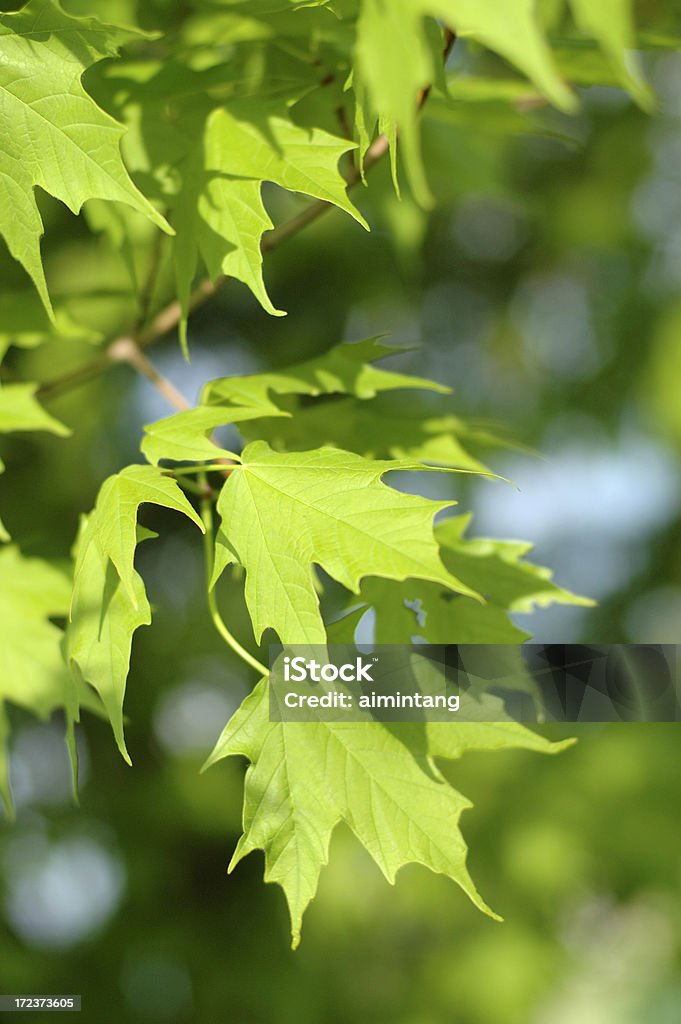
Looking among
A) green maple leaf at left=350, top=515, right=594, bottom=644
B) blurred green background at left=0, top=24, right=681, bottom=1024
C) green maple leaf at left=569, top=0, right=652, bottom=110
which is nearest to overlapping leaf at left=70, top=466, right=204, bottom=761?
green maple leaf at left=350, top=515, right=594, bottom=644

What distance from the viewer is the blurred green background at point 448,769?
221 cm

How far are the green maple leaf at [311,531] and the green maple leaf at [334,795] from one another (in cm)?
11

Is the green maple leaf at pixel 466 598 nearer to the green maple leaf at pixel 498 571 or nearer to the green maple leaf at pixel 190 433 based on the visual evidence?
the green maple leaf at pixel 498 571

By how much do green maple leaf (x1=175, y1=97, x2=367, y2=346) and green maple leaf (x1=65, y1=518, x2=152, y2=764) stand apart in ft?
0.88

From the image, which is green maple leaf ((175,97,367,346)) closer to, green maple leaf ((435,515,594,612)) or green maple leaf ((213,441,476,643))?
green maple leaf ((213,441,476,643))

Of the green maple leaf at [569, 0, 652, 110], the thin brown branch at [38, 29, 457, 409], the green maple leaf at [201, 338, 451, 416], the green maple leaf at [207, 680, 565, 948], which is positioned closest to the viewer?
the green maple leaf at [569, 0, 652, 110]

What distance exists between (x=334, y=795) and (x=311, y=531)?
0.25 meters

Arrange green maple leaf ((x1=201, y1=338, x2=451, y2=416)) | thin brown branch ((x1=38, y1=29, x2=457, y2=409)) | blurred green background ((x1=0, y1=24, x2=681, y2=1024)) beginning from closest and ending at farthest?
1. green maple leaf ((x1=201, y1=338, x2=451, y2=416))
2. thin brown branch ((x1=38, y1=29, x2=457, y2=409))
3. blurred green background ((x1=0, y1=24, x2=681, y2=1024))

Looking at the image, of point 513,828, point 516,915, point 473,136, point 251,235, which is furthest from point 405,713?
point 516,915

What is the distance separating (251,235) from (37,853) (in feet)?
6.22

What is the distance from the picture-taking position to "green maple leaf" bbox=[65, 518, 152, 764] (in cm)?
78

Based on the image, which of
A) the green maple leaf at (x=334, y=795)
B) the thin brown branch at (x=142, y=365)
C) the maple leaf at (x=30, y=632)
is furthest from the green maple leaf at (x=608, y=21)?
the maple leaf at (x=30, y=632)

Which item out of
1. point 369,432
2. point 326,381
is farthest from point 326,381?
point 369,432

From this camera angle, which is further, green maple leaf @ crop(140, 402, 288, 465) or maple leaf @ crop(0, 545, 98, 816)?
maple leaf @ crop(0, 545, 98, 816)
